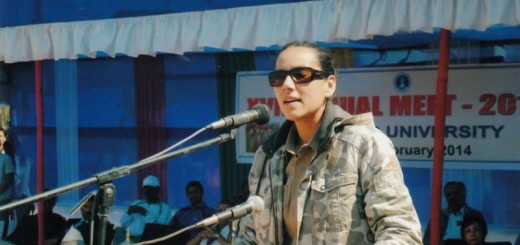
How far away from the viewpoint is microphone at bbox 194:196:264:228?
2.56 meters

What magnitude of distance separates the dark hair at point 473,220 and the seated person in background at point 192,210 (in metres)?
2.34

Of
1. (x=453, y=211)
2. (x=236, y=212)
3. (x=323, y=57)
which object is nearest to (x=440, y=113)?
(x=453, y=211)

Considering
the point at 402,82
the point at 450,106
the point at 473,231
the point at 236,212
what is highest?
the point at 402,82

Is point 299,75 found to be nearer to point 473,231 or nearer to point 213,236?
point 473,231

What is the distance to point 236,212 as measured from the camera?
2582mm

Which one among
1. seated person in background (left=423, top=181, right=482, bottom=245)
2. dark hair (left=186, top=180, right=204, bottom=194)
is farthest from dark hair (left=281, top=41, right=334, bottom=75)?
dark hair (left=186, top=180, right=204, bottom=194)

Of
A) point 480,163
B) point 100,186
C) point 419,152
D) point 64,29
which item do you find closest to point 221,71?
point 64,29

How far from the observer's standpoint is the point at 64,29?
7129 millimetres

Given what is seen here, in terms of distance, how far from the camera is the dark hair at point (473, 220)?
6027 millimetres

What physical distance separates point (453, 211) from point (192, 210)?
2452 mm

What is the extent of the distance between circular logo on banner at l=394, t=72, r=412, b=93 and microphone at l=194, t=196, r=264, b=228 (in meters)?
4.08

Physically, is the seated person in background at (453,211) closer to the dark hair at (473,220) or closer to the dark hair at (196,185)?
the dark hair at (473,220)

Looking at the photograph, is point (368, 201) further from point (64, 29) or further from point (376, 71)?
point (64, 29)

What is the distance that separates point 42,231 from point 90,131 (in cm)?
115
